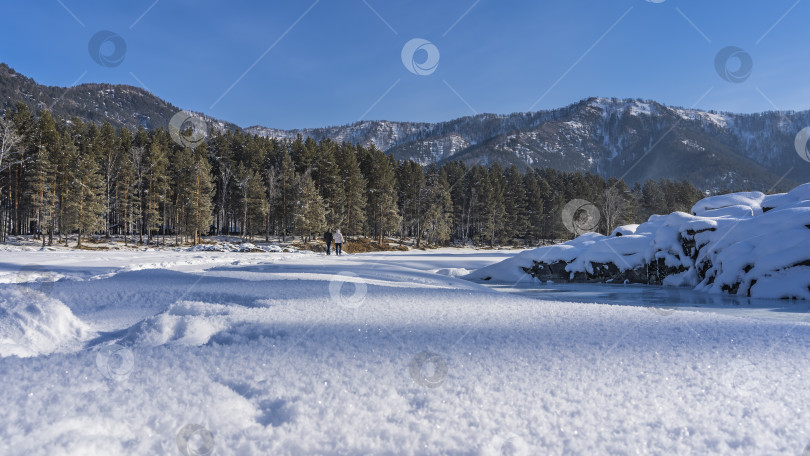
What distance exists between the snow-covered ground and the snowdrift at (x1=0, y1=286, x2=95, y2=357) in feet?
0.04

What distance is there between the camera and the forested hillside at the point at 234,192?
3431cm

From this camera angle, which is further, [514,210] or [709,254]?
[514,210]

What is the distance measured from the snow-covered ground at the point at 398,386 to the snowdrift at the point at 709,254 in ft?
25.0

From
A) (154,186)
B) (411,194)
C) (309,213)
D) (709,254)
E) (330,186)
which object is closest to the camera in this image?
(709,254)

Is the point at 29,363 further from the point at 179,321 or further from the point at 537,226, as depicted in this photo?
the point at 537,226

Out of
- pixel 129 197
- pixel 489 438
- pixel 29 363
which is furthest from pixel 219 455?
pixel 129 197

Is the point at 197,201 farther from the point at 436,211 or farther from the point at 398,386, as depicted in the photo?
the point at 398,386

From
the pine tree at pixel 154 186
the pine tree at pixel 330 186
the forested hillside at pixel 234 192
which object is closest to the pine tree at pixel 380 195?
the forested hillside at pixel 234 192

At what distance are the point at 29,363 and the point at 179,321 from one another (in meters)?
1.03

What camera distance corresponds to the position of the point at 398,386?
1.82 meters

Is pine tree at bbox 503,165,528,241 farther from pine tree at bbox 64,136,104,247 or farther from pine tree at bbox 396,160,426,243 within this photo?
pine tree at bbox 64,136,104,247

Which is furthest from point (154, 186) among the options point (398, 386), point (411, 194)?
point (398, 386)

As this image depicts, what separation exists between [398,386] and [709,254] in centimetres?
1208

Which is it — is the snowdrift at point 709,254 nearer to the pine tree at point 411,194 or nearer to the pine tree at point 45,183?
the pine tree at point 411,194
